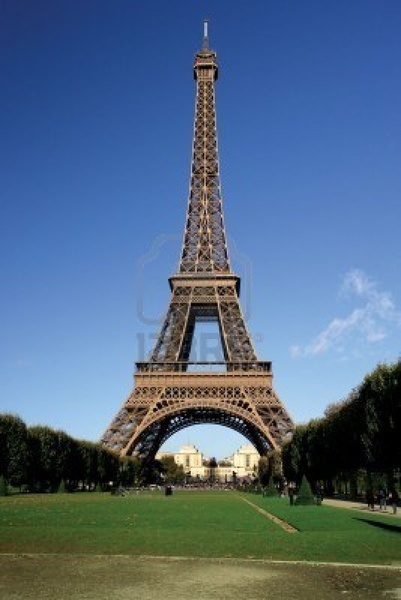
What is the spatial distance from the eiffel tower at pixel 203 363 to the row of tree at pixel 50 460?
114 inches

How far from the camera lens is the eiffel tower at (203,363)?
72625mm

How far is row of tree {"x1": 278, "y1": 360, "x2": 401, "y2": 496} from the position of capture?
142ft

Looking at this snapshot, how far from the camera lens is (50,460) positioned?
214 ft

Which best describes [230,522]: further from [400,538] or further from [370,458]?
[370,458]

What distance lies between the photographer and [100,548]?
15.9m

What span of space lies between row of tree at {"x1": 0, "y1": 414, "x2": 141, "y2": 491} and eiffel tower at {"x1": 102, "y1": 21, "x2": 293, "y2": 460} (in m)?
2.89

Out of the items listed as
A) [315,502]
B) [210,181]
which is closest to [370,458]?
[315,502]

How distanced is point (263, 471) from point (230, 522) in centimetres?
6080

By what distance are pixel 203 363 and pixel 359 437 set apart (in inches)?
1371

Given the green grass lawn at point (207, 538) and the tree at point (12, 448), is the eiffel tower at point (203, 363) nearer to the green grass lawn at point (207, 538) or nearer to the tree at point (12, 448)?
the tree at point (12, 448)

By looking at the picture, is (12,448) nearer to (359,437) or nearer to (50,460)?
(50,460)

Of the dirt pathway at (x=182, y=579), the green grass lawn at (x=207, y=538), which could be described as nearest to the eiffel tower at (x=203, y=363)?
the green grass lawn at (x=207, y=538)

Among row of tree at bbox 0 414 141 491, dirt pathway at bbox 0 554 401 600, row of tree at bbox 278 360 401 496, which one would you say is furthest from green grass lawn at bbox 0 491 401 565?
row of tree at bbox 0 414 141 491

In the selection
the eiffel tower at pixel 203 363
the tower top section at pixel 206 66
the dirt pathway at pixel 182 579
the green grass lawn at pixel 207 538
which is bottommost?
the dirt pathway at pixel 182 579
